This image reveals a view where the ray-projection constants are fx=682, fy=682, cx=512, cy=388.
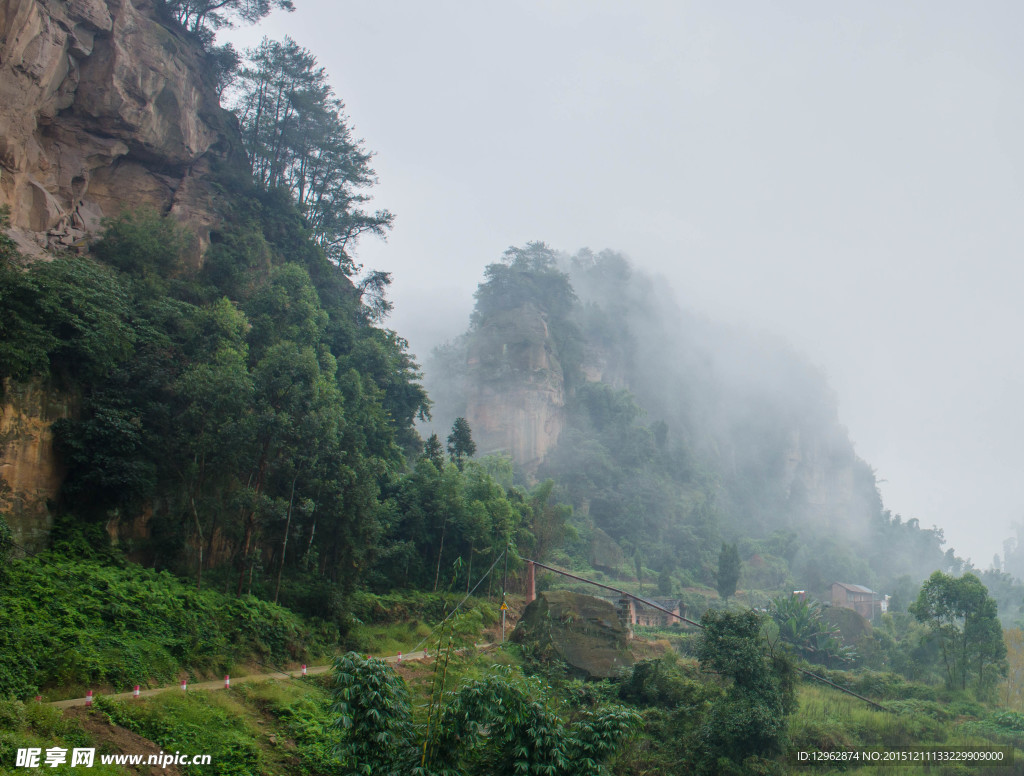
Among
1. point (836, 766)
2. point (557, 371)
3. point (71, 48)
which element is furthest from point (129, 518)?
point (557, 371)

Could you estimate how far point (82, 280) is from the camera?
16.5 metres

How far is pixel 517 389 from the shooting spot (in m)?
59.2

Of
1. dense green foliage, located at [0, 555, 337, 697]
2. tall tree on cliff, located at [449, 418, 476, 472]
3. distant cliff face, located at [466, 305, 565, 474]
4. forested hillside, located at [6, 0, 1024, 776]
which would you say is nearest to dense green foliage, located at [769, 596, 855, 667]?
forested hillside, located at [6, 0, 1024, 776]

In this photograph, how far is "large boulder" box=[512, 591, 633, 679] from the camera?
18.5m

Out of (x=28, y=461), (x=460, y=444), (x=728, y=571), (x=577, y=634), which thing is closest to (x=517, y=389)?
(x=728, y=571)

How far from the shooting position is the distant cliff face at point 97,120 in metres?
18.3

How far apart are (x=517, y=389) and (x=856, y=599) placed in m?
30.7

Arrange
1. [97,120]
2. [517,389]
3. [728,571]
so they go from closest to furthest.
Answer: [97,120] → [728,571] → [517,389]

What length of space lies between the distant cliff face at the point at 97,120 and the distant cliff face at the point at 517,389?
113 feet

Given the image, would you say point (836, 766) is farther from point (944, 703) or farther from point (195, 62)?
point (195, 62)

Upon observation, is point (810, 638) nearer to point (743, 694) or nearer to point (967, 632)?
point (967, 632)

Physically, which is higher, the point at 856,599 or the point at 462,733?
the point at 462,733

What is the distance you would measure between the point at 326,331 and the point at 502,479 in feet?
54.2

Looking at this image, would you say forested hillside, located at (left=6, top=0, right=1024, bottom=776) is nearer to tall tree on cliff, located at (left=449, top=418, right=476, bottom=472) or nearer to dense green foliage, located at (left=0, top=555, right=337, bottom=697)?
dense green foliage, located at (left=0, top=555, right=337, bottom=697)
